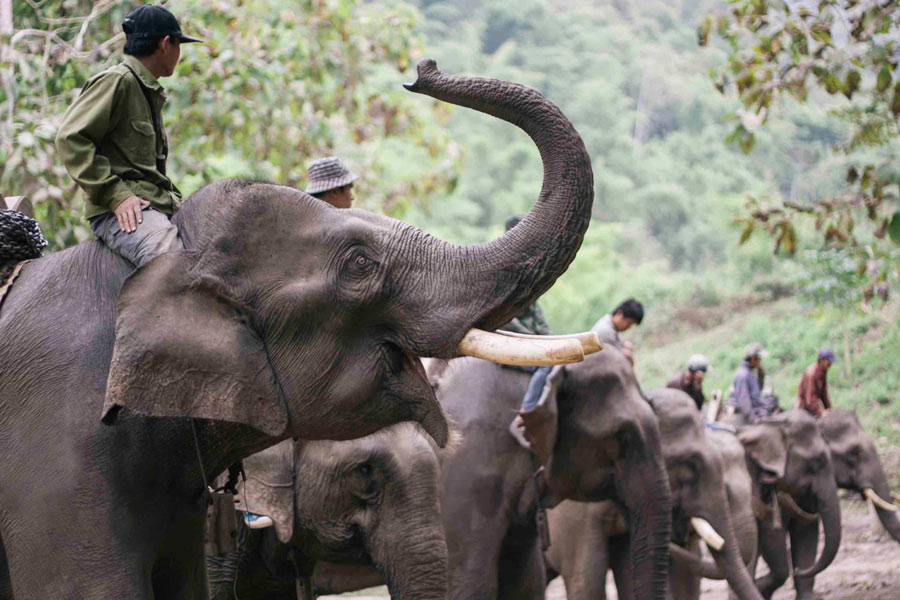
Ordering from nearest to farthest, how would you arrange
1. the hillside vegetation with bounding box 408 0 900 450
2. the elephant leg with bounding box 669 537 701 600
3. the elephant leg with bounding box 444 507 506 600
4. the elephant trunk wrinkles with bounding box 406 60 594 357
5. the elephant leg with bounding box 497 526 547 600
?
the elephant trunk wrinkles with bounding box 406 60 594 357 → the elephant leg with bounding box 444 507 506 600 → the elephant leg with bounding box 497 526 547 600 → the elephant leg with bounding box 669 537 701 600 → the hillside vegetation with bounding box 408 0 900 450

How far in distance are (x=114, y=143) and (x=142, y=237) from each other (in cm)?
35

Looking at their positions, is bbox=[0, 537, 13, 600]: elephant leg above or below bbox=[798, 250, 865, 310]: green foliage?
above

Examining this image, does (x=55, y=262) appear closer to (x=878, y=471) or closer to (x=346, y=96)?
(x=346, y=96)

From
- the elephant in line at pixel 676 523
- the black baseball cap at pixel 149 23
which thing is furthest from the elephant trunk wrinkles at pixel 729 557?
the black baseball cap at pixel 149 23

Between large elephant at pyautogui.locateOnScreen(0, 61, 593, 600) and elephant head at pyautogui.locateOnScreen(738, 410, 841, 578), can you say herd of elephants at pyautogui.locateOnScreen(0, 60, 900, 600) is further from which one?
elephant head at pyautogui.locateOnScreen(738, 410, 841, 578)

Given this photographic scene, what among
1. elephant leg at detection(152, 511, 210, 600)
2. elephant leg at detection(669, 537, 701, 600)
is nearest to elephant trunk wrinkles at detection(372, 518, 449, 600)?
elephant leg at detection(152, 511, 210, 600)

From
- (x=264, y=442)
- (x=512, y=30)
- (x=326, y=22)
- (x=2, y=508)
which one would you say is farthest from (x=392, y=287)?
(x=512, y=30)

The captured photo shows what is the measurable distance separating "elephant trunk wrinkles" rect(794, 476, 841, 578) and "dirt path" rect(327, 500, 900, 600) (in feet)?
1.06

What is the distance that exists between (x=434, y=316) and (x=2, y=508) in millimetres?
1121

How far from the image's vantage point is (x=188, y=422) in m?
3.17

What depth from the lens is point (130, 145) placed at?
11.2 ft

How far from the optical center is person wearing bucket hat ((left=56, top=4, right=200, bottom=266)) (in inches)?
128

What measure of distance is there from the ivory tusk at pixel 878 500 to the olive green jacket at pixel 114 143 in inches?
442

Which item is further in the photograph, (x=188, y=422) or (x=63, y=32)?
(x=63, y=32)
